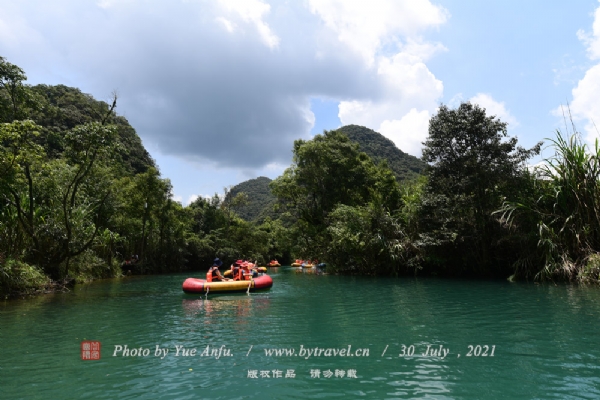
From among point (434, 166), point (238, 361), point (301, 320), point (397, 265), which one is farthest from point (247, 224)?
point (238, 361)

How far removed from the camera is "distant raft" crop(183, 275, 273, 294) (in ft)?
46.2

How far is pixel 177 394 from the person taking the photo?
4.60 meters

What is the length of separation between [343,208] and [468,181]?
8.06 meters

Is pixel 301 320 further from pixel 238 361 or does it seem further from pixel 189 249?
pixel 189 249

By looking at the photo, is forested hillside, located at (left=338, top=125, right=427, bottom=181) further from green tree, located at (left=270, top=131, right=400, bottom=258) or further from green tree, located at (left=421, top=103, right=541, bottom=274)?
green tree, located at (left=421, top=103, right=541, bottom=274)

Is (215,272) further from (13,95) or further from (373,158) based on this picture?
(373,158)

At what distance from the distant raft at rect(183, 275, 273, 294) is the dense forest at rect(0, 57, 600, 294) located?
5.10 metres

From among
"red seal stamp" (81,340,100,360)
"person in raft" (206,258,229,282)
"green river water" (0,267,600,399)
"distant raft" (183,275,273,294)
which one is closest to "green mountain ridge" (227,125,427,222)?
"person in raft" (206,258,229,282)

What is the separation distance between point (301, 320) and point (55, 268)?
12.3 meters

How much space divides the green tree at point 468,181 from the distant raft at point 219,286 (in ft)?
33.7

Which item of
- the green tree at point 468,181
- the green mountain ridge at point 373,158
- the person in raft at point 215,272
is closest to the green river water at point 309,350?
the person in raft at point 215,272

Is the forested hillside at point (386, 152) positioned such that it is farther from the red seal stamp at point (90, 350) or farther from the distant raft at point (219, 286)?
the red seal stamp at point (90, 350)

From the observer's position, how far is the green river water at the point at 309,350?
4.72 meters

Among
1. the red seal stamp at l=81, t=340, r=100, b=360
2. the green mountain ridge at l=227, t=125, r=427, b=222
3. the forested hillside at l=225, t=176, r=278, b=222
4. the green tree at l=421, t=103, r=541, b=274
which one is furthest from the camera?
the forested hillside at l=225, t=176, r=278, b=222
